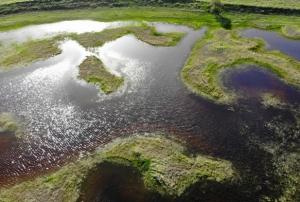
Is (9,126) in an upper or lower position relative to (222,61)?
lower

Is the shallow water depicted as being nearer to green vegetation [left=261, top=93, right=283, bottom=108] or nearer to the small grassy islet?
green vegetation [left=261, top=93, right=283, bottom=108]

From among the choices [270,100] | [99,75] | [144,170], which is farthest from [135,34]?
[144,170]

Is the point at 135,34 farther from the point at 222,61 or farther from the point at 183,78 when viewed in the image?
the point at 222,61

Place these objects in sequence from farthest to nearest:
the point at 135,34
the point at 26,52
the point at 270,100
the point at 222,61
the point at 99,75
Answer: the point at 135,34 < the point at 26,52 < the point at 222,61 < the point at 99,75 < the point at 270,100

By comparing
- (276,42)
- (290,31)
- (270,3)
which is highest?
(270,3)

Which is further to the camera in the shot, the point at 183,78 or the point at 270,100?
the point at 183,78

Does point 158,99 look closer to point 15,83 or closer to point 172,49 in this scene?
point 172,49

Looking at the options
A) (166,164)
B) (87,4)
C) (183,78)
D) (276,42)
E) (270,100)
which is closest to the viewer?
(166,164)
